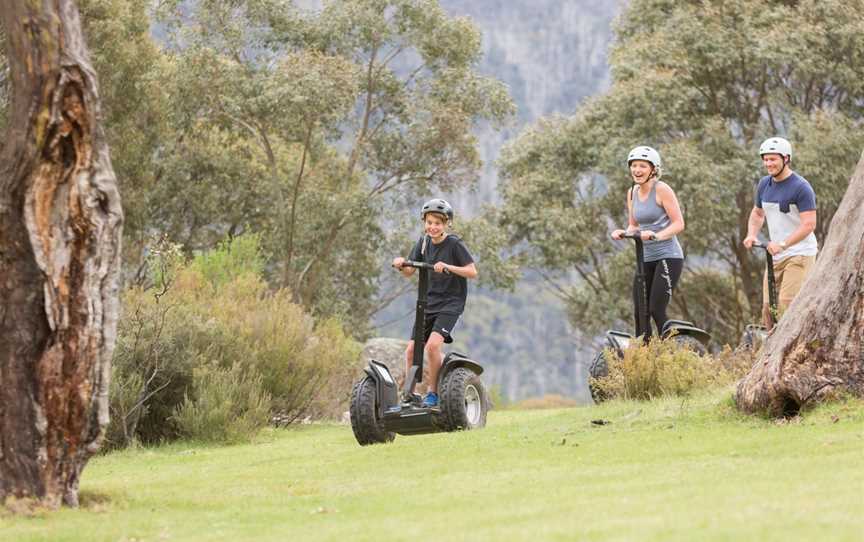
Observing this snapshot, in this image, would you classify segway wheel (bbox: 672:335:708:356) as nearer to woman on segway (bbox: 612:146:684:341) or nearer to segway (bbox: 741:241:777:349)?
woman on segway (bbox: 612:146:684:341)

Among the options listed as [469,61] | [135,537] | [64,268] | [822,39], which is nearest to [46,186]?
[64,268]

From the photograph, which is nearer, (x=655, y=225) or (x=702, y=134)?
(x=655, y=225)

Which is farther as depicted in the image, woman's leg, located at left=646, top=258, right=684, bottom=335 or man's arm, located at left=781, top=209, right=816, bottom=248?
woman's leg, located at left=646, top=258, right=684, bottom=335

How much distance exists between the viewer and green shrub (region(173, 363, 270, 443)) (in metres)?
14.9

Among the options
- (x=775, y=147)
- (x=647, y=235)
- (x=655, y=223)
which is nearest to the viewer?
(x=647, y=235)

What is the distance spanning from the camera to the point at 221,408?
14883 millimetres

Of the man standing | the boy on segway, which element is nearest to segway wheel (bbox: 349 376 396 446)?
the boy on segway

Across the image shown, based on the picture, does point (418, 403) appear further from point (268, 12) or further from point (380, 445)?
point (268, 12)

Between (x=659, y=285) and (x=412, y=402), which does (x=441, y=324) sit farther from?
(x=659, y=285)

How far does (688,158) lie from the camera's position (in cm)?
3147

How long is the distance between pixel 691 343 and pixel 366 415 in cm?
328

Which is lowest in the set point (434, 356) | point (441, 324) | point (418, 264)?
point (434, 356)

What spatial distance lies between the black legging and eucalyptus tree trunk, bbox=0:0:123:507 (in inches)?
231

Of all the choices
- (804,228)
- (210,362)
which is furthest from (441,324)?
(210,362)
